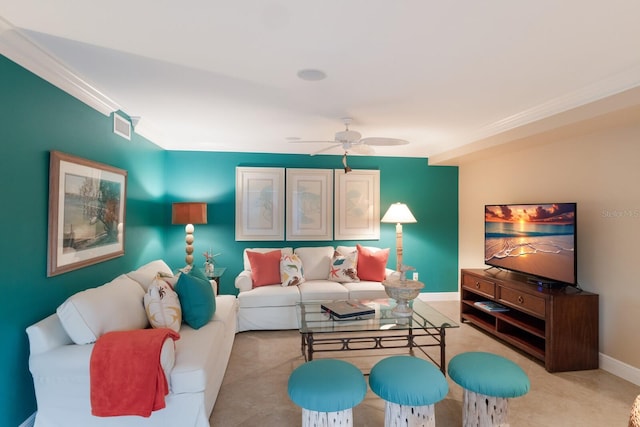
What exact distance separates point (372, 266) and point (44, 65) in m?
3.84

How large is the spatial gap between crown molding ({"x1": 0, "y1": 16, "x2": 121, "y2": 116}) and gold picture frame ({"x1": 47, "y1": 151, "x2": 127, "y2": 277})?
51 centimetres

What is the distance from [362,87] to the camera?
2699mm

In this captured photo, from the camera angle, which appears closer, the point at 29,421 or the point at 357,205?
the point at 29,421

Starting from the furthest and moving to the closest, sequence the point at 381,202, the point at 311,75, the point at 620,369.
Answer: the point at 381,202 < the point at 620,369 < the point at 311,75

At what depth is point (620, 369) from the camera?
9.62 feet

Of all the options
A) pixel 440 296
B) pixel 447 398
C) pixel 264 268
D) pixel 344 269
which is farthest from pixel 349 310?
pixel 440 296

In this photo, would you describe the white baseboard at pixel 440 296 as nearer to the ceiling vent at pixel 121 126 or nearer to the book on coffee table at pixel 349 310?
the book on coffee table at pixel 349 310

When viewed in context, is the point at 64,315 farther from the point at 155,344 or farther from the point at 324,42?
the point at 324,42

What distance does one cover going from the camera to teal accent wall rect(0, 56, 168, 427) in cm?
193

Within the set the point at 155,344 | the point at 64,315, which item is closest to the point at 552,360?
the point at 155,344

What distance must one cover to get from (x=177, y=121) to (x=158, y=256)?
1.96 meters

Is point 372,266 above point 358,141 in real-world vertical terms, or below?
below

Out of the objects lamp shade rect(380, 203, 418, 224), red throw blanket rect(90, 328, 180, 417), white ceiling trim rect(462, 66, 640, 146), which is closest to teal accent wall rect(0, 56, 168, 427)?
red throw blanket rect(90, 328, 180, 417)

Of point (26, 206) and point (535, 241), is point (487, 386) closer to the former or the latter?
point (535, 241)
